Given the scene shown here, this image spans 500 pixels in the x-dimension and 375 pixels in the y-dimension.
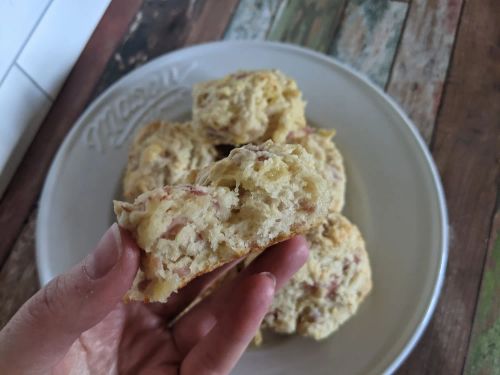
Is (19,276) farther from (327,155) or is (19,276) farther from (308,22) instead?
(308,22)

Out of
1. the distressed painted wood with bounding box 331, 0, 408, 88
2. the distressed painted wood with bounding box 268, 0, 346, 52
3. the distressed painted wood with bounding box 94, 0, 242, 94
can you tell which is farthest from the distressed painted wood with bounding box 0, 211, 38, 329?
the distressed painted wood with bounding box 331, 0, 408, 88

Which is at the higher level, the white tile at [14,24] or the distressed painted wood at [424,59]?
the white tile at [14,24]

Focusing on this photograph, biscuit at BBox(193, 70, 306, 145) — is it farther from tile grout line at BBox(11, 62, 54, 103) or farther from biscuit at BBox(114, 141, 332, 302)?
tile grout line at BBox(11, 62, 54, 103)

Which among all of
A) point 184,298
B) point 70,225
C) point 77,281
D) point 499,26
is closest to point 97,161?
point 70,225

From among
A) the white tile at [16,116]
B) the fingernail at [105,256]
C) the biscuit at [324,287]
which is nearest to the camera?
the fingernail at [105,256]

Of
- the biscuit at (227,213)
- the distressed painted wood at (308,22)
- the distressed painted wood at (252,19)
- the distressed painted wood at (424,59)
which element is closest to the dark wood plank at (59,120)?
the distressed painted wood at (252,19)

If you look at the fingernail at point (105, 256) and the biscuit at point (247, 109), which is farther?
the biscuit at point (247, 109)

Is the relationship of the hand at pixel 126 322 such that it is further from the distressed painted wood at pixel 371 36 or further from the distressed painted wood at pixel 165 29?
the distressed painted wood at pixel 165 29

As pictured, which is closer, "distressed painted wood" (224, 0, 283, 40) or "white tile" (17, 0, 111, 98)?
"white tile" (17, 0, 111, 98)
